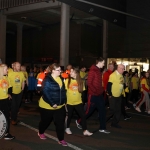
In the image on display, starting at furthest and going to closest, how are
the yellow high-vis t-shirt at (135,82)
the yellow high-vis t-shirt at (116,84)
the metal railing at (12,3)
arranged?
1. the metal railing at (12,3)
2. the yellow high-vis t-shirt at (135,82)
3. the yellow high-vis t-shirt at (116,84)

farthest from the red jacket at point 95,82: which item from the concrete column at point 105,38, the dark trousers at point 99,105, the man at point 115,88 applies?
the concrete column at point 105,38

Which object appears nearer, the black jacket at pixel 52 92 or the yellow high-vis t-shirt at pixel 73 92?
the black jacket at pixel 52 92

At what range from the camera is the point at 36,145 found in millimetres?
5988

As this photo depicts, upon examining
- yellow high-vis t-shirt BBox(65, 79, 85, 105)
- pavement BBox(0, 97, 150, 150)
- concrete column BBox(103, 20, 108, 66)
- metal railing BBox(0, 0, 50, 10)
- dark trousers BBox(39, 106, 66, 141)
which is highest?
metal railing BBox(0, 0, 50, 10)

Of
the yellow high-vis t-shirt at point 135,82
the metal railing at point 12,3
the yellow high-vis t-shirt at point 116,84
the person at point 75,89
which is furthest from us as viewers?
the metal railing at point 12,3

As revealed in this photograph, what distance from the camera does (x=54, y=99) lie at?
569cm

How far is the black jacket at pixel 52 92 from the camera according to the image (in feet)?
18.7

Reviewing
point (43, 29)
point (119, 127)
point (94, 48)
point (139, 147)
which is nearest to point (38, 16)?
point (43, 29)

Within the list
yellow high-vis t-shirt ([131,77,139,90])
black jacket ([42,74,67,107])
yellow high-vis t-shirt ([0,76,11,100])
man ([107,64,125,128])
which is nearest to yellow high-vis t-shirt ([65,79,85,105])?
black jacket ([42,74,67,107])

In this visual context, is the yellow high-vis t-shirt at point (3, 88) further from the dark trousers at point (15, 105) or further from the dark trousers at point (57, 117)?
the dark trousers at point (15, 105)

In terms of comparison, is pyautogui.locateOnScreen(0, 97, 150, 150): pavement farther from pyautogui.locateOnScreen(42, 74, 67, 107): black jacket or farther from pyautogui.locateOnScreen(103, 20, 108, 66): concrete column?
pyautogui.locateOnScreen(103, 20, 108, 66): concrete column

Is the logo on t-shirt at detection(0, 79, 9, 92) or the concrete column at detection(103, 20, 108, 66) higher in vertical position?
the concrete column at detection(103, 20, 108, 66)

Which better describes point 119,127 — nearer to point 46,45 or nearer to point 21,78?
point 21,78

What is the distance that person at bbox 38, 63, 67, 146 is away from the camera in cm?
571
